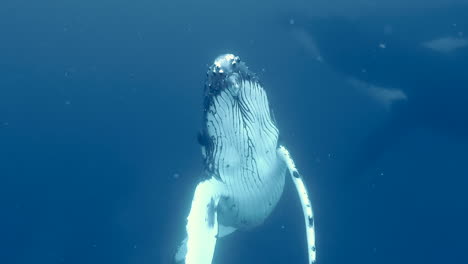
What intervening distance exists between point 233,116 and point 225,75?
79 centimetres

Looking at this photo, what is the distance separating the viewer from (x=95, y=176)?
1397 centimetres

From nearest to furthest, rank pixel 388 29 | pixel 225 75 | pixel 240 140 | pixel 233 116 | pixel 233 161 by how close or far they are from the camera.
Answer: pixel 225 75, pixel 233 116, pixel 240 140, pixel 233 161, pixel 388 29

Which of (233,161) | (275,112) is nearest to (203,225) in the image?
(233,161)

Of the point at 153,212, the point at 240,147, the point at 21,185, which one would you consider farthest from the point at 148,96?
the point at 240,147

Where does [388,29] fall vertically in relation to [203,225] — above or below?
above

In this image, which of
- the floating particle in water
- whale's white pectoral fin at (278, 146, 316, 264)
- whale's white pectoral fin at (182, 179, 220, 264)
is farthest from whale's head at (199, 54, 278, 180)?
the floating particle in water

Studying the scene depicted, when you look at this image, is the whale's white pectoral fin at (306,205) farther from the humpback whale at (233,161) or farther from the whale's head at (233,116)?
the whale's head at (233,116)

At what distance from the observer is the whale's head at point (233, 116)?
25.6ft

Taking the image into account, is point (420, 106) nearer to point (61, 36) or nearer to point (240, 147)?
point (240, 147)

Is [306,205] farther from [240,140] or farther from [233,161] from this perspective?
[240,140]

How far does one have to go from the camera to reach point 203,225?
27.0 feet

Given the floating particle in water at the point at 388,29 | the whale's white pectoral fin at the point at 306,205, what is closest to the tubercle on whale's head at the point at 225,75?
the whale's white pectoral fin at the point at 306,205

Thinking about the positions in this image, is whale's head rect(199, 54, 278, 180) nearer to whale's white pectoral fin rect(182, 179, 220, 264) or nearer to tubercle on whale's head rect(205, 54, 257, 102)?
tubercle on whale's head rect(205, 54, 257, 102)

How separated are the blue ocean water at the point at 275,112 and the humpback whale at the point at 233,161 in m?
2.74
